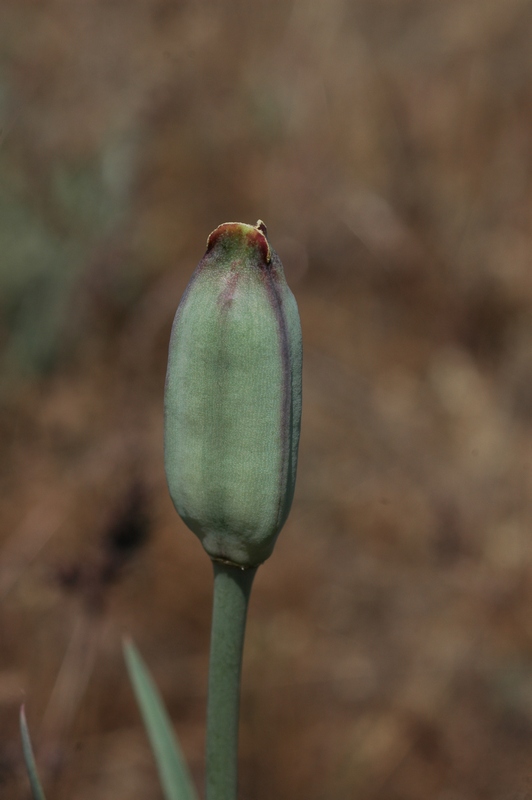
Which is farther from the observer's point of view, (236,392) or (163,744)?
(163,744)

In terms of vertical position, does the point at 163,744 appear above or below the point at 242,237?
below

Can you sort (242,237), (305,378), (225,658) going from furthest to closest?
(305,378) < (225,658) < (242,237)

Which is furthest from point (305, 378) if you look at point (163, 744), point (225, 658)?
A: point (225, 658)

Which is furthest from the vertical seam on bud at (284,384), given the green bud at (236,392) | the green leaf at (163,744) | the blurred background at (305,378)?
the blurred background at (305,378)

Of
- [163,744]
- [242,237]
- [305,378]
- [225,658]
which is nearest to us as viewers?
[242,237]

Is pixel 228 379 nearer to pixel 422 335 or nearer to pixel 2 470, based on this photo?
pixel 2 470

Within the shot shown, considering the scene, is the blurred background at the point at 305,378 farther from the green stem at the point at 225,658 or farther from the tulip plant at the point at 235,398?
the tulip plant at the point at 235,398

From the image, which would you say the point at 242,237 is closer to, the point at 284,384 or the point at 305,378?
the point at 284,384

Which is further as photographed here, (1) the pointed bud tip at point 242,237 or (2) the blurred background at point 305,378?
(2) the blurred background at point 305,378

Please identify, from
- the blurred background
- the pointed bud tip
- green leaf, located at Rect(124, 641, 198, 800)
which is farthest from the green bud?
the blurred background

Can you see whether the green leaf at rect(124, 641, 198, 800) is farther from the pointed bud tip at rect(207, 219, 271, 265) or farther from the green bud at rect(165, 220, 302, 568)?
the pointed bud tip at rect(207, 219, 271, 265)
